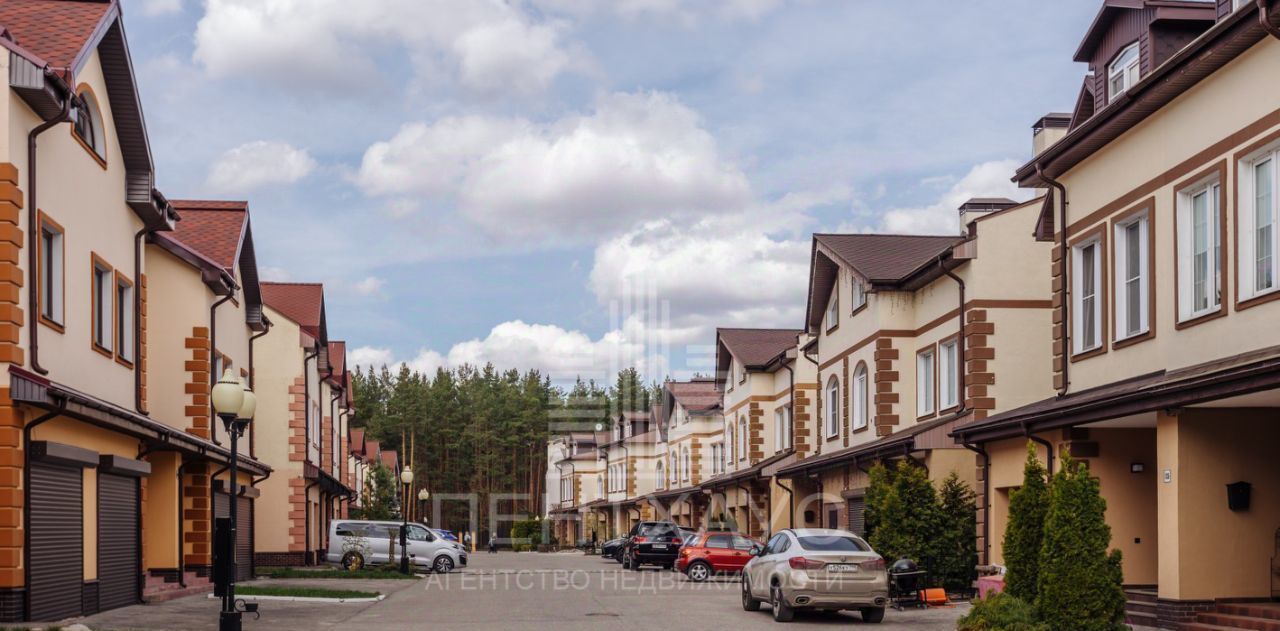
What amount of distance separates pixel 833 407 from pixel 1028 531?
2032cm

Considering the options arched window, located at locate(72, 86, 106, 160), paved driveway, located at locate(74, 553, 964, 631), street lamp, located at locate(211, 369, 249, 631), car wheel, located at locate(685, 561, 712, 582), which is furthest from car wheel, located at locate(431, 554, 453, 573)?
street lamp, located at locate(211, 369, 249, 631)

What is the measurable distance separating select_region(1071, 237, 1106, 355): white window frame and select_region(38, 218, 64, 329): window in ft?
49.5

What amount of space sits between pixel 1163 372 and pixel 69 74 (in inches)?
596

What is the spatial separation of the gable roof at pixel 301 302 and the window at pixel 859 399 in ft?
60.6

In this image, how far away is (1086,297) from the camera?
20.1m

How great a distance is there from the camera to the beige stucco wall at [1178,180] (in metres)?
15.0

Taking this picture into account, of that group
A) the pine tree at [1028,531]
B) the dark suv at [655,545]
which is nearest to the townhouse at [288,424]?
the dark suv at [655,545]

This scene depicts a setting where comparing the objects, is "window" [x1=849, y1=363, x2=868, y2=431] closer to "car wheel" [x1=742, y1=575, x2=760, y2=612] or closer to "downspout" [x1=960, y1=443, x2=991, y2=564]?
"downspout" [x1=960, y1=443, x2=991, y2=564]

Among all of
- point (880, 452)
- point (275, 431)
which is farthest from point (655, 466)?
point (880, 452)

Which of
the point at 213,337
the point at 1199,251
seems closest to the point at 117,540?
the point at 213,337

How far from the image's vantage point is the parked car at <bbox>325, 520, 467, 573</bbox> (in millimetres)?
42469

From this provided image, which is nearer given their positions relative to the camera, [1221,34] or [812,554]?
[1221,34]

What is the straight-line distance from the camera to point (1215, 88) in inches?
632

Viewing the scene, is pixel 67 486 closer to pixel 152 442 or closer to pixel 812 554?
pixel 152 442
